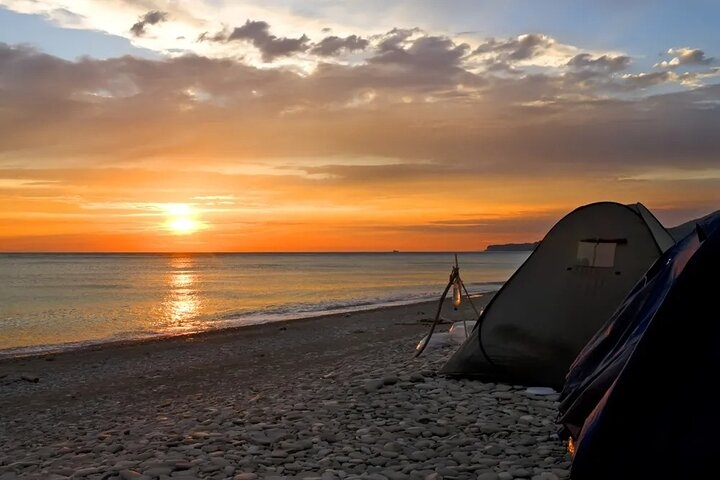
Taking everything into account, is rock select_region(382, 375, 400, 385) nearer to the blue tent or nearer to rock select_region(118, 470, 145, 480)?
rock select_region(118, 470, 145, 480)

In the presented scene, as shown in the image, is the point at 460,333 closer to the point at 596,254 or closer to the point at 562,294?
the point at 562,294

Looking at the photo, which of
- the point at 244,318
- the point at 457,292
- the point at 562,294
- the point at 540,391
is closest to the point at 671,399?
the point at 540,391

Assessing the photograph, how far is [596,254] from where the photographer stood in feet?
32.0

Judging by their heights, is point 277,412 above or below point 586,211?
below

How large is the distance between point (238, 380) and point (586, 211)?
7399 millimetres

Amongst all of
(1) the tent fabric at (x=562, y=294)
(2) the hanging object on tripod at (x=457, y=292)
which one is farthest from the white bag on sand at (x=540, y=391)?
(2) the hanging object on tripod at (x=457, y=292)

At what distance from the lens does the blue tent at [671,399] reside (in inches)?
171

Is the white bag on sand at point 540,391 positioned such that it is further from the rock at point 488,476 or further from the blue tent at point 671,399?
the blue tent at point 671,399

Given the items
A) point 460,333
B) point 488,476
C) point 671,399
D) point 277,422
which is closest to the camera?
point 671,399

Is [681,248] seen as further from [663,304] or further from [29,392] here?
[29,392]

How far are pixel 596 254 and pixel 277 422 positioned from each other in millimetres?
5210

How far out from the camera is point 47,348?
20859 mm

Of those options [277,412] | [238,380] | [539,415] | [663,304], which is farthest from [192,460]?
[238,380]

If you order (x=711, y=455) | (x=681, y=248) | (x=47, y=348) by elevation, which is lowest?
(x=47, y=348)
